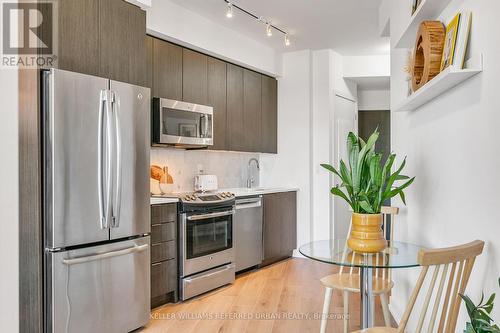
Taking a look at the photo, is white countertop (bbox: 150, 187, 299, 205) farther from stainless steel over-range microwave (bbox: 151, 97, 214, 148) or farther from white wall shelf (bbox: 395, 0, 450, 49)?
white wall shelf (bbox: 395, 0, 450, 49)

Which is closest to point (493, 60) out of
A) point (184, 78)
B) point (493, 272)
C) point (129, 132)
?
point (493, 272)

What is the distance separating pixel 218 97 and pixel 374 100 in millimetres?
3484

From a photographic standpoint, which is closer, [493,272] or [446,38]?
[493,272]

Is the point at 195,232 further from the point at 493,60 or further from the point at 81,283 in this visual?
the point at 493,60

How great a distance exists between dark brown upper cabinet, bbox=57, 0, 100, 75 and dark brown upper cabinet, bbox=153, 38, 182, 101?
1002mm

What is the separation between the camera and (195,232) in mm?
3773

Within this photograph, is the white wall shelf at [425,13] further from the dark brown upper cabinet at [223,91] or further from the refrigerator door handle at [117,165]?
the dark brown upper cabinet at [223,91]

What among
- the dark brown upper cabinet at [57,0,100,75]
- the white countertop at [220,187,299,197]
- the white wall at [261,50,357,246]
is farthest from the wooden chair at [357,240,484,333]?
the white wall at [261,50,357,246]

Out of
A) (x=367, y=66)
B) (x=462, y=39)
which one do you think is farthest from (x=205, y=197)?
(x=367, y=66)

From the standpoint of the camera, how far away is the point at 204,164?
4.86 metres

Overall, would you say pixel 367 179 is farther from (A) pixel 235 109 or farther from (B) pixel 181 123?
(A) pixel 235 109

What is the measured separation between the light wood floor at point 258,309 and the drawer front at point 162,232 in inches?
23.3

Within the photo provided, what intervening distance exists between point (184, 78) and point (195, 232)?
1.56 metres

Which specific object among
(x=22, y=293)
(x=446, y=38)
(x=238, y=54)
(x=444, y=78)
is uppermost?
(x=238, y=54)
